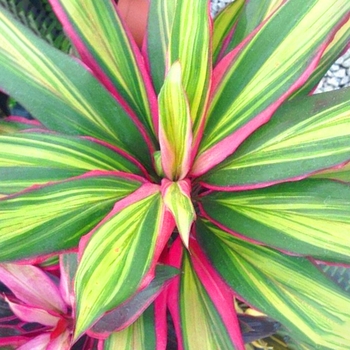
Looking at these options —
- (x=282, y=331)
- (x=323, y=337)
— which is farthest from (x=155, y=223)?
(x=282, y=331)

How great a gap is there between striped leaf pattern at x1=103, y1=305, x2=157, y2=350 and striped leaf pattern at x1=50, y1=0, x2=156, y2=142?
207mm

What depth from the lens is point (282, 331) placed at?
0.70 metres

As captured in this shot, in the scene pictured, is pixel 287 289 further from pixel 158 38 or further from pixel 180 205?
pixel 158 38

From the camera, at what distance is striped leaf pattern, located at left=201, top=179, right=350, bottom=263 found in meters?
0.45

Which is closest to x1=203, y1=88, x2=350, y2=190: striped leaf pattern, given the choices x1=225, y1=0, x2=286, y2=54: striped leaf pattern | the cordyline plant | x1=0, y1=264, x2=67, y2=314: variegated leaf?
the cordyline plant

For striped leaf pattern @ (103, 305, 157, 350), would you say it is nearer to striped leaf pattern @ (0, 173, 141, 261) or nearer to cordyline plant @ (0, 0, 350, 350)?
cordyline plant @ (0, 0, 350, 350)

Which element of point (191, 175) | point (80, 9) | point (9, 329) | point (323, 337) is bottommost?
point (9, 329)

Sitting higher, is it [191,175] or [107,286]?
[191,175]

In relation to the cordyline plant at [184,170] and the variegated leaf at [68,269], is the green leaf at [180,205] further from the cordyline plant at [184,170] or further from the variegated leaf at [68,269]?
the variegated leaf at [68,269]

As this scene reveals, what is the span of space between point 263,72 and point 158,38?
0.16m

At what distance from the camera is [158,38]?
0.58m

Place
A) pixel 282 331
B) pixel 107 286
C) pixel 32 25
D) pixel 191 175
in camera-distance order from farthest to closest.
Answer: pixel 32 25
pixel 282 331
pixel 191 175
pixel 107 286

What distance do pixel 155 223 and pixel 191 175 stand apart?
0.08 meters

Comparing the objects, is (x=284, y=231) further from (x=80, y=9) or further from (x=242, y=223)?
(x=80, y=9)
